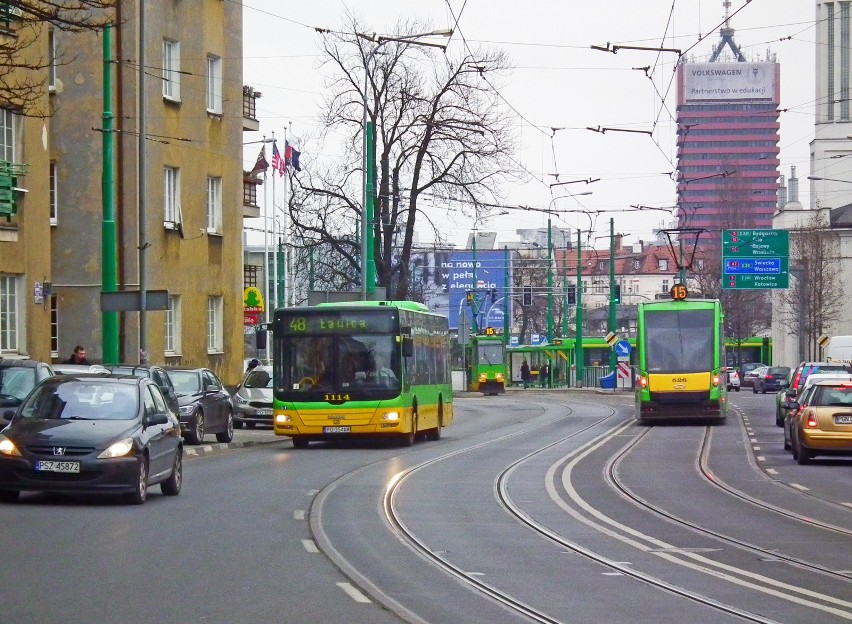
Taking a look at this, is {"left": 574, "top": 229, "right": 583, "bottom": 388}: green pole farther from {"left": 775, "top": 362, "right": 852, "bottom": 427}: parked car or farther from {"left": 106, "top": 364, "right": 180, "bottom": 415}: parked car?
{"left": 106, "top": 364, "right": 180, "bottom": 415}: parked car

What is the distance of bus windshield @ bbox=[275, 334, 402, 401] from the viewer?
96.0 ft

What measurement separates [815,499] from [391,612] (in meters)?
10.6

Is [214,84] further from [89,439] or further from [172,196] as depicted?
[89,439]

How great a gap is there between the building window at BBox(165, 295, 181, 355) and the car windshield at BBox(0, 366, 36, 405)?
60.8ft

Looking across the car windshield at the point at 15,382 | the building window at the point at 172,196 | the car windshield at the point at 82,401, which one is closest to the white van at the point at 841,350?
the building window at the point at 172,196

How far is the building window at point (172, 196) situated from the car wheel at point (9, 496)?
2394 cm

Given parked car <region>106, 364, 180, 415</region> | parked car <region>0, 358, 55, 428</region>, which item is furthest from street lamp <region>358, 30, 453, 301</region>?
parked car <region>0, 358, 55, 428</region>

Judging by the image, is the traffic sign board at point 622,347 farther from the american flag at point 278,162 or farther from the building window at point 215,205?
the building window at point 215,205

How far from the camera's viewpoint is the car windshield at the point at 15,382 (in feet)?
71.1

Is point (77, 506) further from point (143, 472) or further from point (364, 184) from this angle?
point (364, 184)

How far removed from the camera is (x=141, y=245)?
31.2 metres

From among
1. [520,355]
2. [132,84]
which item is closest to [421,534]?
[132,84]

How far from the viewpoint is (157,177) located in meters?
40.0

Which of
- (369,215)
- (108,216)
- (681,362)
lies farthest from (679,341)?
(108,216)
